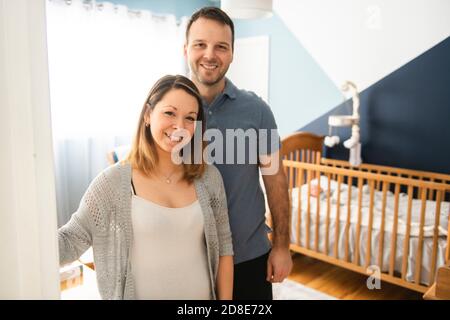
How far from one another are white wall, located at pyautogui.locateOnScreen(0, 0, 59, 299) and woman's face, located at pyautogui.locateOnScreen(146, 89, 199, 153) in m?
0.54

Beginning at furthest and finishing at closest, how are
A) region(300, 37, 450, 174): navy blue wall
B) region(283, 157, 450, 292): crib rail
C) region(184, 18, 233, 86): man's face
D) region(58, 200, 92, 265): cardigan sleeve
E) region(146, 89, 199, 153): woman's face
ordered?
region(300, 37, 450, 174): navy blue wall
region(283, 157, 450, 292): crib rail
region(184, 18, 233, 86): man's face
region(146, 89, 199, 153): woman's face
region(58, 200, 92, 265): cardigan sleeve

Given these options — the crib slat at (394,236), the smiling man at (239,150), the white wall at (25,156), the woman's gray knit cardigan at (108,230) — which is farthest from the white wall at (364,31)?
the white wall at (25,156)

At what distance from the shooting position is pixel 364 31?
294 centimetres

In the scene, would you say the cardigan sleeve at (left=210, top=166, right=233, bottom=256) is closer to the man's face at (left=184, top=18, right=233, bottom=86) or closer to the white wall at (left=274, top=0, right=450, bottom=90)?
the man's face at (left=184, top=18, right=233, bottom=86)

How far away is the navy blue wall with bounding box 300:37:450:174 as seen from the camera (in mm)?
2664

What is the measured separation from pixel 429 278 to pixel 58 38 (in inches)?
113

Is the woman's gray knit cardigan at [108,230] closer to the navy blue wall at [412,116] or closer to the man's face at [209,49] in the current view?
the man's face at [209,49]

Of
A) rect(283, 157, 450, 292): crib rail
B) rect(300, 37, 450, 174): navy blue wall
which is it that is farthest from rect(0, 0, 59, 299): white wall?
rect(300, 37, 450, 174): navy blue wall

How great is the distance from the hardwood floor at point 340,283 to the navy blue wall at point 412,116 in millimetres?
985

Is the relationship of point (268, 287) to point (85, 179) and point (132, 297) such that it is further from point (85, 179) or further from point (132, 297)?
point (85, 179)

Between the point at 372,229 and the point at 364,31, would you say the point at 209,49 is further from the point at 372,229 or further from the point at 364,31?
the point at 364,31

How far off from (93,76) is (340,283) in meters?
2.36

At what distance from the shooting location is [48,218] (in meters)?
0.32
